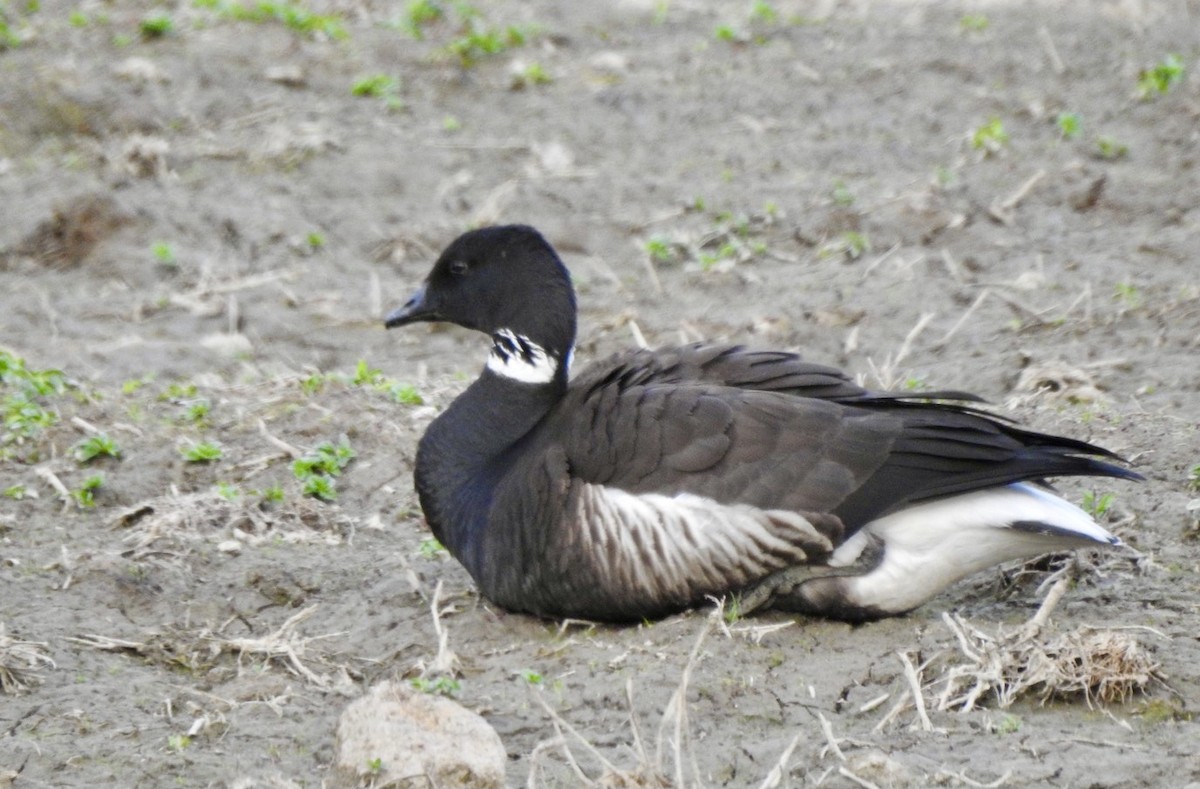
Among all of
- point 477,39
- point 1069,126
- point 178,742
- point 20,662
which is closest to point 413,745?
point 178,742

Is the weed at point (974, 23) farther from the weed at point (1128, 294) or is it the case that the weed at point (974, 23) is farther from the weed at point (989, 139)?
the weed at point (1128, 294)

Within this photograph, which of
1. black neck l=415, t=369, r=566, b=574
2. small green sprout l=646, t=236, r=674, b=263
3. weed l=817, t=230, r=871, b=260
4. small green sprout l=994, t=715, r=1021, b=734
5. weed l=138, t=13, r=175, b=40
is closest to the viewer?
small green sprout l=994, t=715, r=1021, b=734

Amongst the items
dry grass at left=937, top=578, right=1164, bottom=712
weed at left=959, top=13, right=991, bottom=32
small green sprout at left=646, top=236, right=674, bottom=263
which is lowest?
small green sprout at left=646, top=236, right=674, bottom=263

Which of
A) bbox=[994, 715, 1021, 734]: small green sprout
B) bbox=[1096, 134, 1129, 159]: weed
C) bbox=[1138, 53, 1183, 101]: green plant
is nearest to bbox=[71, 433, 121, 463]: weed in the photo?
bbox=[994, 715, 1021, 734]: small green sprout

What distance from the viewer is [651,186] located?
10289 millimetres

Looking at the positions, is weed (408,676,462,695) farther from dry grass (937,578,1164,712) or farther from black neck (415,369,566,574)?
dry grass (937,578,1164,712)

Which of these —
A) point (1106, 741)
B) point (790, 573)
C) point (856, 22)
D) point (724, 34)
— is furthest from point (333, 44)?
point (1106, 741)

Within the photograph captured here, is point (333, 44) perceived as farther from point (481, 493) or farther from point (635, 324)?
point (481, 493)

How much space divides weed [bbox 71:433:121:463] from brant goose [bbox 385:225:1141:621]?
83.9 inches

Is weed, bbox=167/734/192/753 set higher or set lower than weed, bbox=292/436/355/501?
higher

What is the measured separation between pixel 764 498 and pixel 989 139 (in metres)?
5.87

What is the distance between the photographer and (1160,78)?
11.1m

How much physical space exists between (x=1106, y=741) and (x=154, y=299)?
6.26 m

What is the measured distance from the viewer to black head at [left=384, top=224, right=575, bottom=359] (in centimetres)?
598
